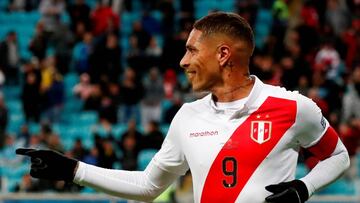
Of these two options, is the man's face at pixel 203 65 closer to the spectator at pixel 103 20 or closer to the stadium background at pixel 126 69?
the stadium background at pixel 126 69

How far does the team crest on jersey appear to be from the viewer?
195 inches

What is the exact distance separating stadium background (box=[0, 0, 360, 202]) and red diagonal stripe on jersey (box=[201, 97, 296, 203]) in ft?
33.4

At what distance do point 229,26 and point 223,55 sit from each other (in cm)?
14

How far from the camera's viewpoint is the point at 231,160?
16.2 ft

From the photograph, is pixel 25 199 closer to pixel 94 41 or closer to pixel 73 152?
pixel 73 152

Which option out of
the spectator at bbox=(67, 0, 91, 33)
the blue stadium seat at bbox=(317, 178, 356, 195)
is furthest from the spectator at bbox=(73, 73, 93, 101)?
the blue stadium seat at bbox=(317, 178, 356, 195)

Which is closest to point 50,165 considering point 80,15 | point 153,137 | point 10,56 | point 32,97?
point 153,137

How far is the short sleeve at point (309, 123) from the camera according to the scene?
4.97m

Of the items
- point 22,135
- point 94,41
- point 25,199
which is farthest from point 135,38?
point 25,199

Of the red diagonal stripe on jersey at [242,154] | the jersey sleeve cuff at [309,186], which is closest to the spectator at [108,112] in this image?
the red diagonal stripe on jersey at [242,154]

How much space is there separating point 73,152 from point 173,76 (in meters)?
2.90

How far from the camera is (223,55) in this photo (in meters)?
5.01

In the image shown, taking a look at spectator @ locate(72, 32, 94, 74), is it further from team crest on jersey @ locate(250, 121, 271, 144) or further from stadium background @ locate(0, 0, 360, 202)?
team crest on jersey @ locate(250, 121, 271, 144)

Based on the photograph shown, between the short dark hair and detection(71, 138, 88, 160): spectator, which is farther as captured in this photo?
detection(71, 138, 88, 160): spectator
